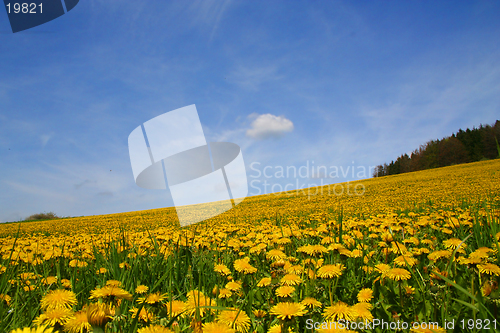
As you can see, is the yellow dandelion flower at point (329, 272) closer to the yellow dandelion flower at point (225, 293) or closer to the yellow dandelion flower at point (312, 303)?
the yellow dandelion flower at point (312, 303)

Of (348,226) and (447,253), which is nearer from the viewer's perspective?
(447,253)

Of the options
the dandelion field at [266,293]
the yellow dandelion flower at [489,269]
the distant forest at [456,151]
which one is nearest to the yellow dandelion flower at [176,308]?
the dandelion field at [266,293]

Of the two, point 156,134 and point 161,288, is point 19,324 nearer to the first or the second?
A: point 161,288

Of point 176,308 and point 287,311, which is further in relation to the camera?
point 176,308

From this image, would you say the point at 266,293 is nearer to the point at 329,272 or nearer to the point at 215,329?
the point at 329,272

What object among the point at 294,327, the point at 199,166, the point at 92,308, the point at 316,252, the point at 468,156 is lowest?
the point at 294,327

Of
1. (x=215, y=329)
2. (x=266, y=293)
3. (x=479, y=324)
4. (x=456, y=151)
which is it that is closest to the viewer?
(x=215, y=329)

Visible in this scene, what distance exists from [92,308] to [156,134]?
390cm

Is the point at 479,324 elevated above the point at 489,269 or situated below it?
below

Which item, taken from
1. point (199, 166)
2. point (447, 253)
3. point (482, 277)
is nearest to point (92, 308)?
point (482, 277)

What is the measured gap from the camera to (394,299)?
2025 millimetres

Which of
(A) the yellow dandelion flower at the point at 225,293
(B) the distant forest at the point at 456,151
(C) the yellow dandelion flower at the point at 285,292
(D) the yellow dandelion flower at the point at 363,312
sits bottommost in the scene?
(A) the yellow dandelion flower at the point at 225,293

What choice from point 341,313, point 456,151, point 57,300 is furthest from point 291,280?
point 456,151

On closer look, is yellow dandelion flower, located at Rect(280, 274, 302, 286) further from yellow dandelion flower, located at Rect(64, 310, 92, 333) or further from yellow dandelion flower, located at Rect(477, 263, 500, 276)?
yellow dandelion flower, located at Rect(477, 263, 500, 276)
